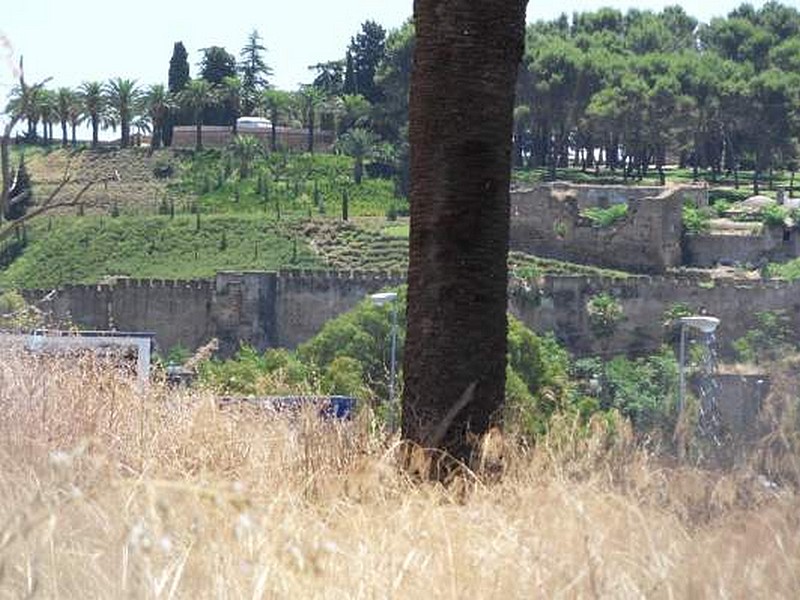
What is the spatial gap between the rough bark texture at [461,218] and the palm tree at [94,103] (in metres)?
69.5

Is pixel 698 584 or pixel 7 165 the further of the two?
pixel 7 165

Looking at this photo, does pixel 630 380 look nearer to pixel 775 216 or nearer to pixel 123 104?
pixel 775 216

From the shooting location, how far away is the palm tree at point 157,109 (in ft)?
254

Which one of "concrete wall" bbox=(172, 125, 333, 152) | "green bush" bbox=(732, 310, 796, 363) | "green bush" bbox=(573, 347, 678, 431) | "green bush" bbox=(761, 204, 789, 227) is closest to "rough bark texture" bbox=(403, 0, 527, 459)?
"green bush" bbox=(573, 347, 678, 431)

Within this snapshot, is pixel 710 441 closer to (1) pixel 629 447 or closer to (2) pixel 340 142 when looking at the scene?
(1) pixel 629 447

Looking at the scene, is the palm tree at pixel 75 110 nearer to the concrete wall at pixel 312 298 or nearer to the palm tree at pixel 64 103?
the palm tree at pixel 64 103

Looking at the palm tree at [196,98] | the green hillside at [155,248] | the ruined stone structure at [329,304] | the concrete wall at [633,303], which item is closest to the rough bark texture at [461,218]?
the ruined stone structure at [329,304]

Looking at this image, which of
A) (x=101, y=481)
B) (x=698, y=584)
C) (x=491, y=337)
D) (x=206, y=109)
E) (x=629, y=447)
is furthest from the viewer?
(x=206, y=109)

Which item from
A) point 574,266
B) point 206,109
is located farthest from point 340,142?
point 574,266

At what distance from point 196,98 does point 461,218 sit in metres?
72.8

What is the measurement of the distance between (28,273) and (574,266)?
16.2 m

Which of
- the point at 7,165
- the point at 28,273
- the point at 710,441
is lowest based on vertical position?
the point at 28,273

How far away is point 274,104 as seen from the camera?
81.3m

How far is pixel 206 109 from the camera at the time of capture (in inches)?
3191
